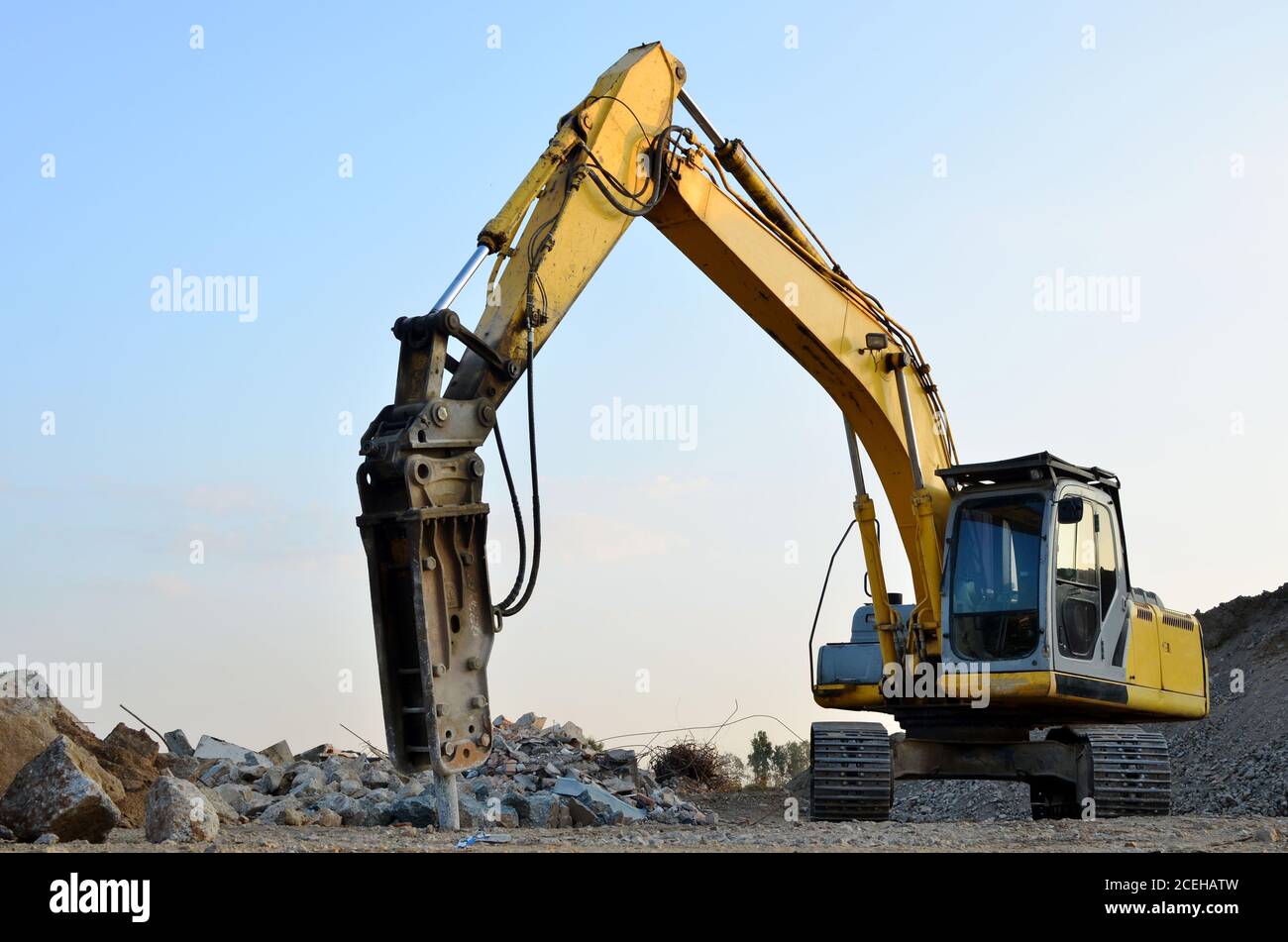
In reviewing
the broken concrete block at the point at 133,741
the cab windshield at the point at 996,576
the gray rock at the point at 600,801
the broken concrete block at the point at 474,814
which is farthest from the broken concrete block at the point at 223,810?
the cab windshield at the point at 996,576

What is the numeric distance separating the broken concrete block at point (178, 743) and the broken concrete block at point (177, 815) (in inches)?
248

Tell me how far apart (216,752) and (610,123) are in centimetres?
779

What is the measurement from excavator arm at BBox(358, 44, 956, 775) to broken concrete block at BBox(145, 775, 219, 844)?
1.66 m

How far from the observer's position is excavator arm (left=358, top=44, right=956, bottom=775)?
20.7ft

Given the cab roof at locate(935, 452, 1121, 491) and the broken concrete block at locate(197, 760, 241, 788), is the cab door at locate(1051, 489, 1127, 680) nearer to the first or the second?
the cab roof at locate(935, 452, 1121, 491)

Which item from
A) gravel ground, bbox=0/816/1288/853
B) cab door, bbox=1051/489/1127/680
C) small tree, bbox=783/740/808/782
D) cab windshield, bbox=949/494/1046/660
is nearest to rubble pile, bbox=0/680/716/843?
gravel ground, bbox=0/816/1288/853

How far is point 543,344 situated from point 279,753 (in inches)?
309

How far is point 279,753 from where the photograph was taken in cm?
1366

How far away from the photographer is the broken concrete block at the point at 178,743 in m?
13.5

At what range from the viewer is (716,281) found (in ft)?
31.0

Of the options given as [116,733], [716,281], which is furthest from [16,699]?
[716,281]

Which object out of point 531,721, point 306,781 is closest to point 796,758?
point 531,721

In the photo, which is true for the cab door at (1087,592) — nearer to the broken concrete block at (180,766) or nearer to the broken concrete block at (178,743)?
the broken concrete block at (180,766)
